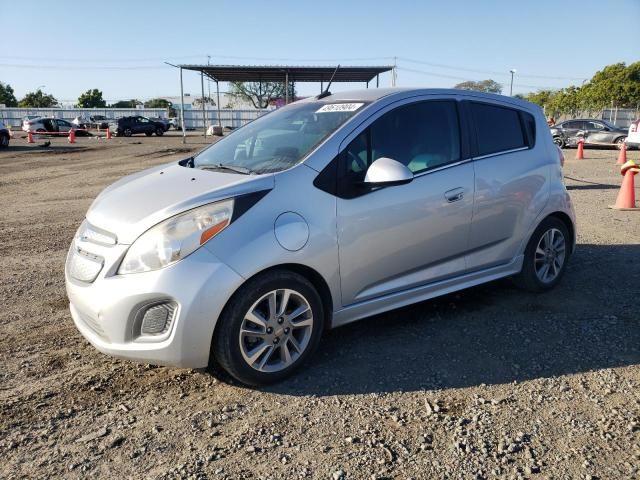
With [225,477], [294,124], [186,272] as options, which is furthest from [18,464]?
[294,124]

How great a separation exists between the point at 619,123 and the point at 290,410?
5455 centimetres

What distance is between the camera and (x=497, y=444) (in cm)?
274

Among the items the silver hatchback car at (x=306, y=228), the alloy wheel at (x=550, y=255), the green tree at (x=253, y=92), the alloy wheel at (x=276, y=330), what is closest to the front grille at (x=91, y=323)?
the silver hatchback car at (x=306, y=228)

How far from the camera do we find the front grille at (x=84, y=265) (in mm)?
3114

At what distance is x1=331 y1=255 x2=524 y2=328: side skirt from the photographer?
141 inches

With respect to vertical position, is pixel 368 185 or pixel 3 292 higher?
pixel 368 185

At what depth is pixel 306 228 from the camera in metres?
3.25

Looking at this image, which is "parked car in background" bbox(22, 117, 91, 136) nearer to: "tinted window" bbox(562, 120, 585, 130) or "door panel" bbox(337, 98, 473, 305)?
"tinted window" bbox(562, 120, 585, 130)

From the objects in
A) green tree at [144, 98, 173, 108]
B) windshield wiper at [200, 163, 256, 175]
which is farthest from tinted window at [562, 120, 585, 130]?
green tree at [144, 98, 173, 108]

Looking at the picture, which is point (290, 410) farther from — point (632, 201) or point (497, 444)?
point (632, 201)

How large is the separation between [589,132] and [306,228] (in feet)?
86.7

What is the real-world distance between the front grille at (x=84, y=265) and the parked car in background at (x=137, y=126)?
42.8 meters

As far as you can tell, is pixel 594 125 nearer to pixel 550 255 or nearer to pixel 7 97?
pixel 550 255

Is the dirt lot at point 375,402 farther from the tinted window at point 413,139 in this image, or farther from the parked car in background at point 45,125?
the parked car in background at point 45,125
